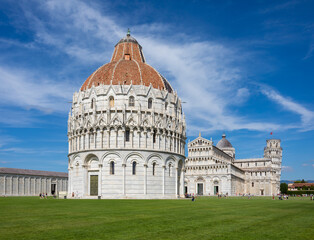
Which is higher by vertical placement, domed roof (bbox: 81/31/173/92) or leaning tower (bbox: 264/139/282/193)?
domed roof (bbox: 81/31/173/92)

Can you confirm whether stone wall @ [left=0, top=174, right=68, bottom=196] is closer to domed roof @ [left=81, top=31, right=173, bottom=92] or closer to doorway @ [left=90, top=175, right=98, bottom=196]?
domed roof @ [left=81, top=31, right=173, bottom=92]

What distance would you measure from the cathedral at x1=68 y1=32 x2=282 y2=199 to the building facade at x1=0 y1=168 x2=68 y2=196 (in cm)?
4517

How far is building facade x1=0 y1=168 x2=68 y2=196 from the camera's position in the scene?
338 feet

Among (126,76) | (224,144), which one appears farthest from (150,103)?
(224,144)

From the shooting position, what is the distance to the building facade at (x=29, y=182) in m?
103

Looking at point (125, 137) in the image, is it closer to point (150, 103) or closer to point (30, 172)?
point (150, 103)

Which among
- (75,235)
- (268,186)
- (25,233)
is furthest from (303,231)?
(268,186)

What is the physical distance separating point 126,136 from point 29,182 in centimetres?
6131

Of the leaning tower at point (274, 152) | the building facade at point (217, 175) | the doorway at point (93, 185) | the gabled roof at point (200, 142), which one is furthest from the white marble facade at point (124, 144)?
the leaning tower at point (274, 152)

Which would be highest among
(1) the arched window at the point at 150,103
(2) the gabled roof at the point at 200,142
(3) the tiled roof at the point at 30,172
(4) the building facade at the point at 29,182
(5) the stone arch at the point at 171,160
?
(1) the arched window at the point at 150,103

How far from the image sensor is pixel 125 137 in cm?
6131

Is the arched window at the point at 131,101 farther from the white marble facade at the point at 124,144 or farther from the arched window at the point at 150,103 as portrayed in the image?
the arched window at the point at 150,103

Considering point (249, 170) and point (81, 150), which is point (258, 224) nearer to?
point (81, 150)

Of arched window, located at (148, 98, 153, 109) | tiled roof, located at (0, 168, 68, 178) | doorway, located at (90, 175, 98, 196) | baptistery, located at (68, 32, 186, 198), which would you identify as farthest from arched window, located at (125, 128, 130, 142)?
tiled roof, located at (0, 168, 68, 178)
